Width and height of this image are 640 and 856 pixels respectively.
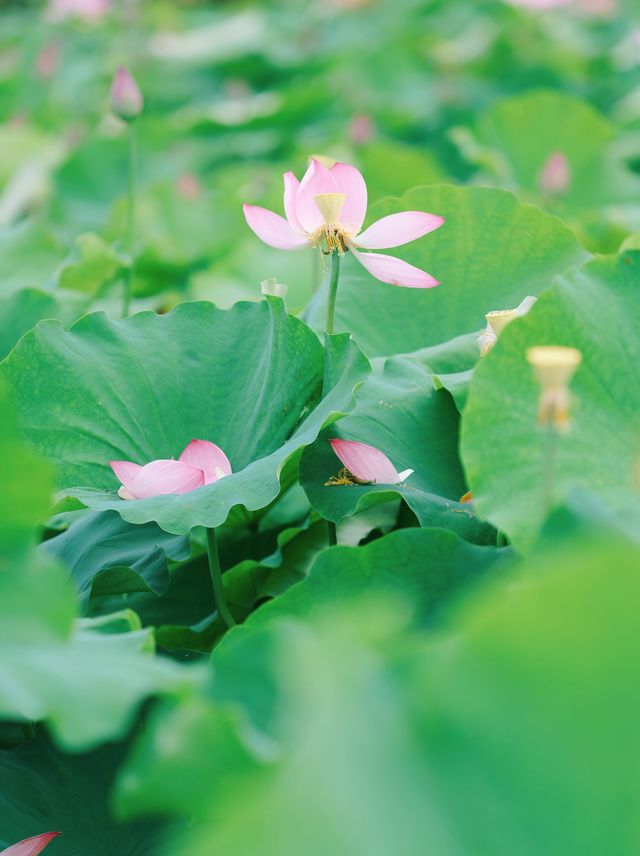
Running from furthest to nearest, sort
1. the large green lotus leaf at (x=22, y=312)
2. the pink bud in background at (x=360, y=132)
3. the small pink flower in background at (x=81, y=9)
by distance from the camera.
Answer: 1. the small pink flower in background at (x=81, y=9)
2. the pink bud in background at (x=360, y=132)
3. the large green lotus leaf at (x=22, y=312)

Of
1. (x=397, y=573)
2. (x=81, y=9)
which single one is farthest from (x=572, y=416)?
(x=81, y=9)

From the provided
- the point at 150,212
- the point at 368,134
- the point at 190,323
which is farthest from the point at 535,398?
the point at 368,134

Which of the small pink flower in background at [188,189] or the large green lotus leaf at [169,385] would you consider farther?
the small pink flower in background at [188,189]

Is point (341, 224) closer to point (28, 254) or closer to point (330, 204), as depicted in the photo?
point (330, 204)

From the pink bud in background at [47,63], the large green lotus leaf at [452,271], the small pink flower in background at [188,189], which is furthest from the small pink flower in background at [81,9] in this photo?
the large green lotus leaf at [452,271]

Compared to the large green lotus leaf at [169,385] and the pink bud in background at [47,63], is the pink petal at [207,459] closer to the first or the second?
the large green lotus leaf at [169,385]

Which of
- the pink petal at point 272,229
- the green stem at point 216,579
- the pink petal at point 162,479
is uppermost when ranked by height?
the pink petal at point 272,229

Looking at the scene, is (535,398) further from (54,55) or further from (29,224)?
(54,55)
